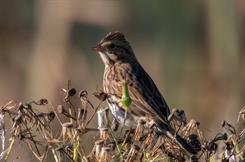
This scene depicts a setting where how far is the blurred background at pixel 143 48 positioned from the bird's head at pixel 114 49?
85.8 inches

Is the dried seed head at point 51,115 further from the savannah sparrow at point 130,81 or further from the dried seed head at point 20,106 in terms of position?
the savannah sparrow at point 130,81

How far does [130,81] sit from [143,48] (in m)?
6.83

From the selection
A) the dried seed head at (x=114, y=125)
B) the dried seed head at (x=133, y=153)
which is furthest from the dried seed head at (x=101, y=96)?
the dried seed head at (x=133, y=153)

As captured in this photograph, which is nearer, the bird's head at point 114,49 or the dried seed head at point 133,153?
the dried seed head at point 133,153

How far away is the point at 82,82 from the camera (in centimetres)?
941

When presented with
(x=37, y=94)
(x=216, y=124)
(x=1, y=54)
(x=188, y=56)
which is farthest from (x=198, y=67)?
(x=216, y=124)

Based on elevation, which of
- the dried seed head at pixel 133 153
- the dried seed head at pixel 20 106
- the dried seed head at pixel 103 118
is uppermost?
the dried seed head at pixel 20 106

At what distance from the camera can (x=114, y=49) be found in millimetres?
4926

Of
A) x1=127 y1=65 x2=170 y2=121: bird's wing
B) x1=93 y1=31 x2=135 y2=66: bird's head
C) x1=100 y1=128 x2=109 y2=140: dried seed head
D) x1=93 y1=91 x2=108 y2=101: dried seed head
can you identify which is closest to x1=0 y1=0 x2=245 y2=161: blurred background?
x1=93 y1=31 x2=135 y2=66: bird's head

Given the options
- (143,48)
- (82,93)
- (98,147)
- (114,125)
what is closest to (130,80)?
(114,125)

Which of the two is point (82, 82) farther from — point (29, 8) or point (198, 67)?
point (29, 8)

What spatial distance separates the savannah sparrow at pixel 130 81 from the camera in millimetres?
4332

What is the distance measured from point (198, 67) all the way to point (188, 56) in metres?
0.28

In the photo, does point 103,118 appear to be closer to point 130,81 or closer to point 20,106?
point 20,106
